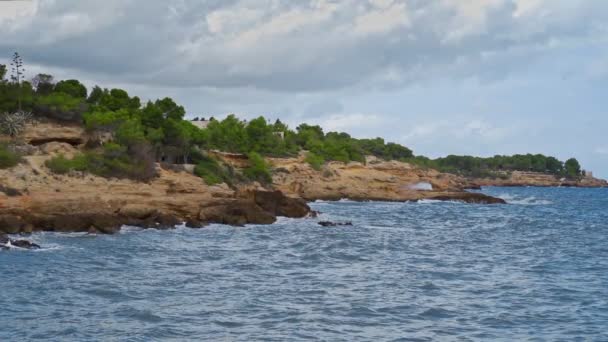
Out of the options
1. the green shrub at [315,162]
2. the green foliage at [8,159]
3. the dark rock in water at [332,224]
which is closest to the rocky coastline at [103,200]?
the green foliage at [8,159]

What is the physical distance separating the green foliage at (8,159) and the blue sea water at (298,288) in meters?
13.9

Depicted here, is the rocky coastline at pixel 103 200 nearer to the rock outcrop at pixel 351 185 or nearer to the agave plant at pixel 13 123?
the agave plant at pixel 13 123

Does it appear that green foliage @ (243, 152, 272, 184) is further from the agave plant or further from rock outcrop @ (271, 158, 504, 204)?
the agave plant

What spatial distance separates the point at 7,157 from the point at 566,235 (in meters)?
40.4

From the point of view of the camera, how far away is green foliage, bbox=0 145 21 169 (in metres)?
55.2

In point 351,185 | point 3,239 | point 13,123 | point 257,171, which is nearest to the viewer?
point 3,239

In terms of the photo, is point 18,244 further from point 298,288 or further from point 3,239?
point 298,288

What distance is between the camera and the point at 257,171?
96.9 m

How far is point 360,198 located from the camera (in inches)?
4043

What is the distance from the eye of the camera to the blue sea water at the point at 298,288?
71.1ft

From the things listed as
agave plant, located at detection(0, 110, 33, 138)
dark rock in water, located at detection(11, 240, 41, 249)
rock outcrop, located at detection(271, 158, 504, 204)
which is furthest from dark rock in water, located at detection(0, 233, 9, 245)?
rock outcrop, located at detection(271, 158, 504, 204)

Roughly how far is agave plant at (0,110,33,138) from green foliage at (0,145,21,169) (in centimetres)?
1070

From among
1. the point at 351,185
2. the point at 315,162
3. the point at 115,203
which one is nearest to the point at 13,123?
the point at 115,203

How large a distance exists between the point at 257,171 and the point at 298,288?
2714 inches
